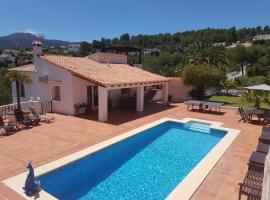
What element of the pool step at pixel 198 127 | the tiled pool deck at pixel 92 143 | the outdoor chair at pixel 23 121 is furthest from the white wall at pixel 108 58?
the pool step at pixel 198 127

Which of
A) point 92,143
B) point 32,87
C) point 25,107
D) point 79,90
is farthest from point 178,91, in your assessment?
point 92,143

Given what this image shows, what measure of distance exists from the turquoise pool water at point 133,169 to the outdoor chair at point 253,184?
276 cm

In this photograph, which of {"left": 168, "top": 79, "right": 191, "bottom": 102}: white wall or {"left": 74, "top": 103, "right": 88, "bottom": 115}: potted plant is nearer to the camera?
{"left": 74, "top": 103, "right": 88, "bottom": 115}: potted plant

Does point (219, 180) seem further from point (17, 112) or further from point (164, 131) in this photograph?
point (17, 112)

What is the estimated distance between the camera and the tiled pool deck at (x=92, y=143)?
8.39 metres

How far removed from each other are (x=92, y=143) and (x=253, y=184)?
779 centimetres

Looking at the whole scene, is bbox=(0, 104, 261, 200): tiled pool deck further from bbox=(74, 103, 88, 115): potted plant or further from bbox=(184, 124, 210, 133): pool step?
bbox=(184, 124, 210, 133): pool step

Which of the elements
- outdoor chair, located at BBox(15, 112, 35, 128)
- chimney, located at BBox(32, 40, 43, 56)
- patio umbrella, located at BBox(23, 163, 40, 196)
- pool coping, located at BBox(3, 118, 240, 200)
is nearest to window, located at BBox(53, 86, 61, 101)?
chimney, located at BBox(32, 40, 43, 56)

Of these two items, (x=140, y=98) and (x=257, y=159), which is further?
(x=140, y=98)

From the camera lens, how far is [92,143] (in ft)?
→ 40.2

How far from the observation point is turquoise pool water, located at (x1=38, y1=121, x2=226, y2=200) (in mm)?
8656

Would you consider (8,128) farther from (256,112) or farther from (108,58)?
(256,112)

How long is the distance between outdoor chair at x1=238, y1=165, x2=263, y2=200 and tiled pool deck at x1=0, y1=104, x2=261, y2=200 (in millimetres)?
665

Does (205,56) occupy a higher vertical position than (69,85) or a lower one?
higher
